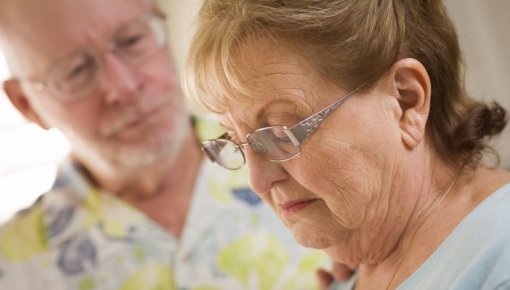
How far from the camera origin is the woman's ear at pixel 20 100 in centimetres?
181

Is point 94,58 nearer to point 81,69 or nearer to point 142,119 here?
point 81,69

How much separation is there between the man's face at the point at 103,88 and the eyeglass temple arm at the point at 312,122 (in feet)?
2.99

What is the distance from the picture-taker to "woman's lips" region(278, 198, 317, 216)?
106cm

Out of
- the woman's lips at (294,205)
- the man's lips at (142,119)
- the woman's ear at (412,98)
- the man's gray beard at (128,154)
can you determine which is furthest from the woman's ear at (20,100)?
the woman's ear at (412,98)

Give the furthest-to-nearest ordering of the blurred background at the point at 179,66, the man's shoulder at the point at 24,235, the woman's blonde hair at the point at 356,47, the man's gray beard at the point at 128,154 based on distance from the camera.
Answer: the man's gray beard at the point at 128,154 < the man's shoulder at the point at 24,235 < the blurred background at the point at 179,66 < the woman's blonde hair at the point at 356,47

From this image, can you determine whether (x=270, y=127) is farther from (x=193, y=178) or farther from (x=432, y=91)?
(x=193, y=178)

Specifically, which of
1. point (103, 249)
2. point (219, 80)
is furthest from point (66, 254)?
point (219, 80)

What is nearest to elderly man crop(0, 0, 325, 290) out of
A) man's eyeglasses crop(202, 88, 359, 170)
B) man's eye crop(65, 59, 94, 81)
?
man's eye crop(65, 59, 94, 81)

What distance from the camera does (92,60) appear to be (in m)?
1.76

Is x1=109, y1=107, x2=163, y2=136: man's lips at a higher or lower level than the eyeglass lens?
lower

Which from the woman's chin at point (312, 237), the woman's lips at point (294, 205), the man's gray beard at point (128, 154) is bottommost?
the man's gray beard at point (128, 154)

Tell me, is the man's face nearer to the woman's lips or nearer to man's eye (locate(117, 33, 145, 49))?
man's eye (locate(117, 33, 145, 49))

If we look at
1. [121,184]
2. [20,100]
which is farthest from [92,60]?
[121,184]

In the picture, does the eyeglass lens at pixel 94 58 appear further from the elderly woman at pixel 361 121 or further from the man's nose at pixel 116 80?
the elderly woman at pixel 361 121
